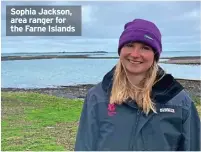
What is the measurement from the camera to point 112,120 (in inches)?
77.0

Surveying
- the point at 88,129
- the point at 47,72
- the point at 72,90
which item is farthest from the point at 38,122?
the point at 88,129

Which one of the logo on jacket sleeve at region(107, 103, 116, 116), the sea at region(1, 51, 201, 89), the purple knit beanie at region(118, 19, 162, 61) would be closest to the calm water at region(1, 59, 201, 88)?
the sea at region(1, 51, 201, 89)

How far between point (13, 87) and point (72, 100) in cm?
234

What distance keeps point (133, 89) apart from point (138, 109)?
0.11 meters

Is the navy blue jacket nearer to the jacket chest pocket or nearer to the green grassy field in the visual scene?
the jacket chest pocket

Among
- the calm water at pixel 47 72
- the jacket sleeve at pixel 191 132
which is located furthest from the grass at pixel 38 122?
the jacket sleeve at pixel 191 132

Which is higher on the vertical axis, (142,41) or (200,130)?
(142,41)

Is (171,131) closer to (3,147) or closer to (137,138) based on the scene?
(137,138)

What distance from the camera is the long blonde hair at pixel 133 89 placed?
1967mm

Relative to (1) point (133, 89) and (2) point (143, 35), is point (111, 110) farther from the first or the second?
(2) point (143, 35)

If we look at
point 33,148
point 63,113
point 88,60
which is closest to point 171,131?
point 33,148

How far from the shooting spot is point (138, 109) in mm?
1969

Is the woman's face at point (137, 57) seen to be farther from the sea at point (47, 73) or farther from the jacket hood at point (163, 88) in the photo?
the sea at point (47, 73)

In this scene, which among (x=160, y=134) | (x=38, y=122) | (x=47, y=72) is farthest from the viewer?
(x=47, y=72)
